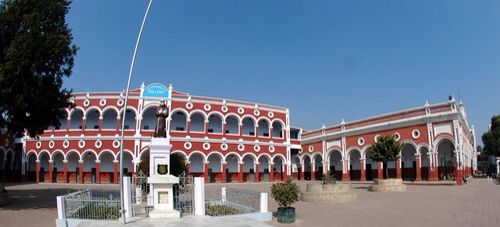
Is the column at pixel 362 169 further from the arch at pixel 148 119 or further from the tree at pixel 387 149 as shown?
the arch at pixel 148 119

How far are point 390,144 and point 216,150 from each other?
23.4 m

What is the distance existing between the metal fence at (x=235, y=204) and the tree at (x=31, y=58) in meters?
9.66

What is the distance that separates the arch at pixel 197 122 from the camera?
47.6m

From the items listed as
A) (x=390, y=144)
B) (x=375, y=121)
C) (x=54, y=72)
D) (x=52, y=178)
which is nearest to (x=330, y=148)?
(x=375, y=121)

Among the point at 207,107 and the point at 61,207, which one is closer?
the point at 61,207

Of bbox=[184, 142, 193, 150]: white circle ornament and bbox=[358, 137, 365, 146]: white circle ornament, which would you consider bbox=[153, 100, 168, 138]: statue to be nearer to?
bbox=[184, 142, 193, 150]: white circle ornament

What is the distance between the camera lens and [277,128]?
53.7 m

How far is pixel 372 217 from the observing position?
15336 mm

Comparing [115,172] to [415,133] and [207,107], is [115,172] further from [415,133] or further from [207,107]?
[415,133]

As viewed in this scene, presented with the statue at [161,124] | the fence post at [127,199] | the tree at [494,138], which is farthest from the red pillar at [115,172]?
the tree at [494,138]

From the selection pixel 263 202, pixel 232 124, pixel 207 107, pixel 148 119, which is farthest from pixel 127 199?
pixel 232 124

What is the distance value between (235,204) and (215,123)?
32.5 metres

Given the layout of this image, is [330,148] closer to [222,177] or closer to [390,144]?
[222,177]

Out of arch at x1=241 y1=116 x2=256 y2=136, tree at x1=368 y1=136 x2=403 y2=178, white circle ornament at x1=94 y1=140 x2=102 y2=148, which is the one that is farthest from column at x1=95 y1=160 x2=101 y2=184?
tree at x1=368 y1=136 x2=403 y2=178
